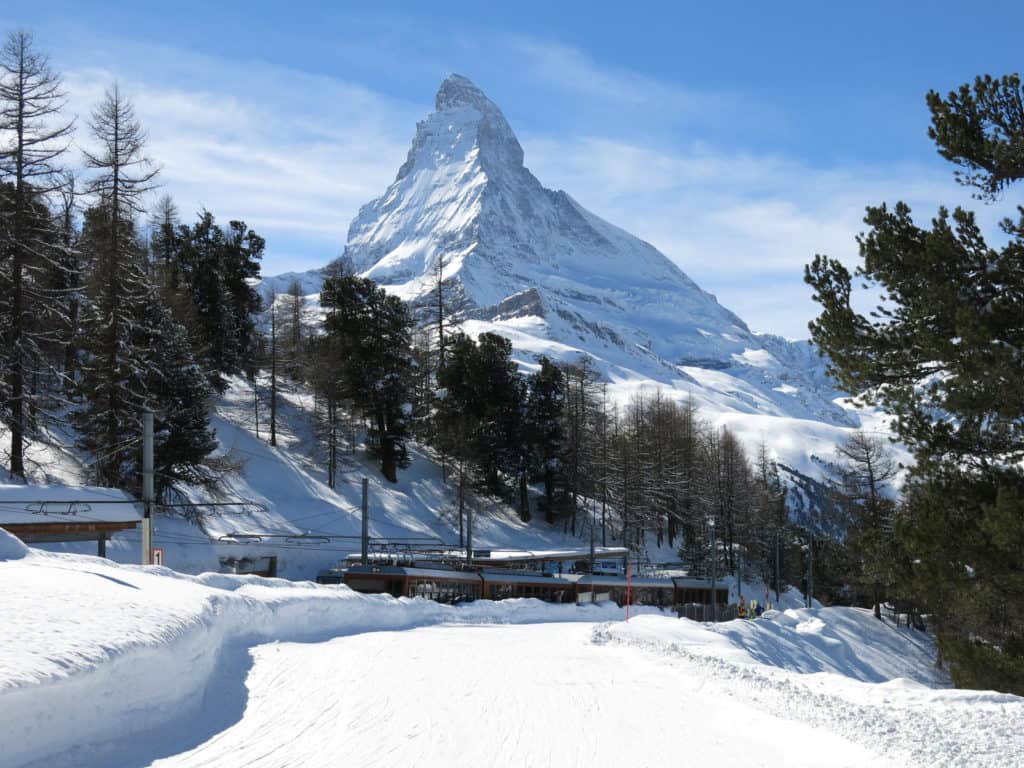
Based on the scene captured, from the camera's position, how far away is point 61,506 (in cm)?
2234

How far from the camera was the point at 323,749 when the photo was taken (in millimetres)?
7531

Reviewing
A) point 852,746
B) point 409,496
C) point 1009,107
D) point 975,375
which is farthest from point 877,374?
point 409,496

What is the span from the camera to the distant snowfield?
7.08 meters

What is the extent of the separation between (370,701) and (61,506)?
640 inches

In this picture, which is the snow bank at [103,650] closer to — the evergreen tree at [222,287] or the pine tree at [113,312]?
the pine tree at [113,312]

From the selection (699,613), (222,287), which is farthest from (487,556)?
(222,287)

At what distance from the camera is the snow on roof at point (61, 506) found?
808 inches

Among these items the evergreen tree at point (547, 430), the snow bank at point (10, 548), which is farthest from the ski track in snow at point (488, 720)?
the evergreen tree at point (547, 430)

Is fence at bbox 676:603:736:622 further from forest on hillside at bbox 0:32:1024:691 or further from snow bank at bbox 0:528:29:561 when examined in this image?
snow bank at bbox 0:528:29:561

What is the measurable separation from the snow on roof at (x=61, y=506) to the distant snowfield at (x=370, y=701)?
282 inches

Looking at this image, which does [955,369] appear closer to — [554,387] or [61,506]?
[61,506]

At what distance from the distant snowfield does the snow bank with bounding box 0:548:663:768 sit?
0.07 feet

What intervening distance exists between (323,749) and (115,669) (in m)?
1.95

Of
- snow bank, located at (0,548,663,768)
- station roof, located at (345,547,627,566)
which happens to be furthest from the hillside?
snow bank, located at (0,548,663,768)
